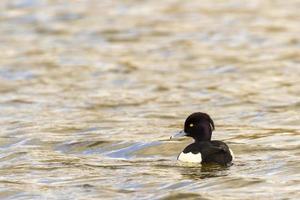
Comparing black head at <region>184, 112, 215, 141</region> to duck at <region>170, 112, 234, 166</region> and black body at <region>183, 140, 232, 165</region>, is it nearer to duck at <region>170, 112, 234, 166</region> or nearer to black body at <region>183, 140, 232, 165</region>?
duck at <region>170, 112, 234, 166</region>

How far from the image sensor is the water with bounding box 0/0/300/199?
1220cm

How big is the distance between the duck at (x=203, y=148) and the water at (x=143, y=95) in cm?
12

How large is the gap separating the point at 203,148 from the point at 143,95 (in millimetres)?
6011

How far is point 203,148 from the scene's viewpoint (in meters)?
12.7

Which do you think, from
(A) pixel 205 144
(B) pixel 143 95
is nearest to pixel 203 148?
(A) pixel 205 144

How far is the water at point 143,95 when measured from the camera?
40.0 ft

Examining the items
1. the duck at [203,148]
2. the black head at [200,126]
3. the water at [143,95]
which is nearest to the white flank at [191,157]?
the duck at [203,148]

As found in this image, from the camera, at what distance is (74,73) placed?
2098cm

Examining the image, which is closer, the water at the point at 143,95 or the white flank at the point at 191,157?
the water at the point at 143,95

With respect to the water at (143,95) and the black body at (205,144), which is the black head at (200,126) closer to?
the black body at (205,144)

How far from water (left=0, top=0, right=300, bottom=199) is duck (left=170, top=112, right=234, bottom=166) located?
12 centimetres

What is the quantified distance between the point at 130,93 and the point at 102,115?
6.57 feet

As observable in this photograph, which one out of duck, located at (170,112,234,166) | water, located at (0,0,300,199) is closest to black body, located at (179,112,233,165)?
duck, located at (170,112,234,166)

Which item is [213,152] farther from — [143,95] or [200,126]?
[143,95]
